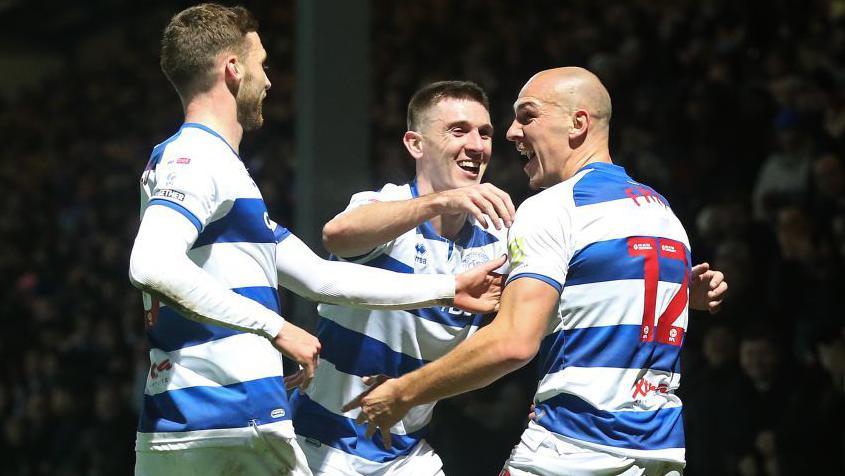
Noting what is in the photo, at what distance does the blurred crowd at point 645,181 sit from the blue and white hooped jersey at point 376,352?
2.59 metres

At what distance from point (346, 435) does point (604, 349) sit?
3.90 feet

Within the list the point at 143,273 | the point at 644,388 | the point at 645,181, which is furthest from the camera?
the point at 645,181

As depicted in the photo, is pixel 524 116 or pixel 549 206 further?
pixel 524 116

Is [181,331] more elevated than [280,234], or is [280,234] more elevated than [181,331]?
[280,234]

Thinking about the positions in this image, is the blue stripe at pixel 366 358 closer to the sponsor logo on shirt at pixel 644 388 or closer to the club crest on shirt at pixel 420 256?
the club crest on shirt at pixel 420 256

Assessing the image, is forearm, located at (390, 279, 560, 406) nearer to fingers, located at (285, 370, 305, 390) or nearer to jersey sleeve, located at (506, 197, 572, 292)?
jersey sleeve, located at (506, 197, 572, 292)

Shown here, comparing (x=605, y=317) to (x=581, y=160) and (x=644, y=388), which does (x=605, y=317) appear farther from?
(x=581, y=160)

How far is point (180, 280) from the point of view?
10.0 feet

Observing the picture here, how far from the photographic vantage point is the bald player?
3.16 metres

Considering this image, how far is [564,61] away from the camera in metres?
9.35

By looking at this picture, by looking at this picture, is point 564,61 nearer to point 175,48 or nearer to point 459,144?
point 459,144

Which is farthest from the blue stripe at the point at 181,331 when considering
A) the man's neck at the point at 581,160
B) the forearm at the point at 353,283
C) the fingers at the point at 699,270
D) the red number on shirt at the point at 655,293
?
the fingers at the point at 699,270

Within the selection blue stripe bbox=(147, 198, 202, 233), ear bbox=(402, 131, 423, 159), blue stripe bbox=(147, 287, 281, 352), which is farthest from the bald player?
ear bbox=(402, 131, 423, 159)

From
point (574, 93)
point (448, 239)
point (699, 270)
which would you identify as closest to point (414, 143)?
point (448, 239)
